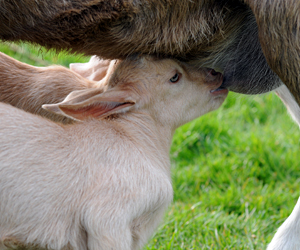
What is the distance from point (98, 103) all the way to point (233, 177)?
8.34 ft

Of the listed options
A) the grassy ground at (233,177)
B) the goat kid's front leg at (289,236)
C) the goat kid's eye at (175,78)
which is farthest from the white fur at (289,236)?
the goat kid's eye at (175,78)

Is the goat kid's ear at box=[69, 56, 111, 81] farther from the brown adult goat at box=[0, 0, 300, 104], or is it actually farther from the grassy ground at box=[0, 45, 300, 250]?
the brown adult goat at box=[0, 0, 300, 104]

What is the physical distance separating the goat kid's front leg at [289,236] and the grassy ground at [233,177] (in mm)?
239

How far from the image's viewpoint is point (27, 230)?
3.01 metres

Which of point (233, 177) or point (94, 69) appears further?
point (233, 177)

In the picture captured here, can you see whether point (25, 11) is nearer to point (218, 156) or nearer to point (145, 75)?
point (145, 75)

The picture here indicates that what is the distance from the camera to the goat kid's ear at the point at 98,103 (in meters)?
3.43

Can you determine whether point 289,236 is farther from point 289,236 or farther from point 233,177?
point 233,177

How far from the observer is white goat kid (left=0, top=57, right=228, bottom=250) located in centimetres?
301

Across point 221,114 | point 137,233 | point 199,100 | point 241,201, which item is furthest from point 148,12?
point 221,114

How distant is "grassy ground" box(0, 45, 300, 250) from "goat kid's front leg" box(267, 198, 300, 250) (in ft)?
0.78

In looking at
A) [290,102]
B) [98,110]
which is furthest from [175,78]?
[290,102]

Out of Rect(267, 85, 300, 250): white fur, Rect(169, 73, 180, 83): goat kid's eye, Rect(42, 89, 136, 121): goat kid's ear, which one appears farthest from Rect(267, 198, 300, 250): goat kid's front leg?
Rect(42, 89, 136, 121): goat kid's ear

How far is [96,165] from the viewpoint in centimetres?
322
